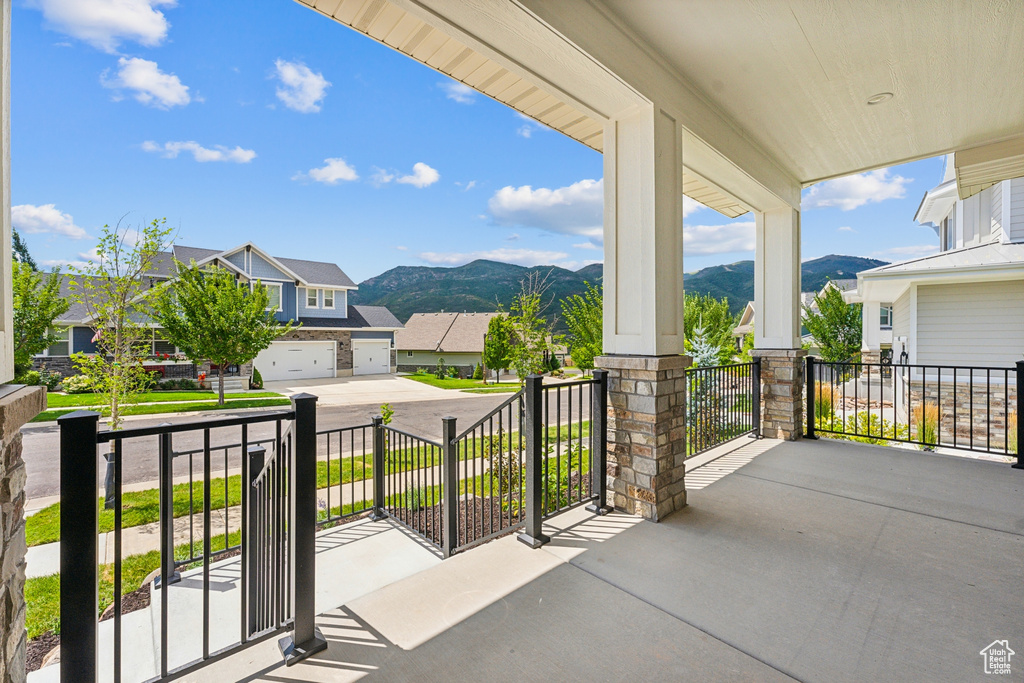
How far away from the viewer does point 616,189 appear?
2971 millimetres

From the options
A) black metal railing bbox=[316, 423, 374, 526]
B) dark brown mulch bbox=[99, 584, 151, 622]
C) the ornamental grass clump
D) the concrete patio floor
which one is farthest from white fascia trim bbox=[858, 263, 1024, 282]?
dark brown mulch bbox=[99, 584, 151, 622]

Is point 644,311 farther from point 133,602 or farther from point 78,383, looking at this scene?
point 78,383

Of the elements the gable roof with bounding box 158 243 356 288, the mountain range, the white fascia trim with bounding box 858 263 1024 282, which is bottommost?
the white fascia trim with bounding box 858 263 1024 282

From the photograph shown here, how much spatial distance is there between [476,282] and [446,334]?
33.8 meters

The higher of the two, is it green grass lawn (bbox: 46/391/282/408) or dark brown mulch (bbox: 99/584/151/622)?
green grass lawn (bbox: 46/391/282/408)

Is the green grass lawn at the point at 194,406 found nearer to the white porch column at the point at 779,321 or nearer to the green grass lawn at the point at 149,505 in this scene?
the green grass lawn at the point at 149,505

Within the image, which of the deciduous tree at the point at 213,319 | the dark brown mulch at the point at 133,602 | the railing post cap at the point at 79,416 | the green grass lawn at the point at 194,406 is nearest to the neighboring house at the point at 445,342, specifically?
the green grass lawn at the point at 194,406

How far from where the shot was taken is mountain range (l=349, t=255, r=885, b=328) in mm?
53438

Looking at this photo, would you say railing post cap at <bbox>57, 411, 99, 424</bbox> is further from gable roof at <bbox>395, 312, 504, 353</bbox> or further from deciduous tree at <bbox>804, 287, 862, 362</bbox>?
gable roof at <bbox>395, 312, 504, 353</bbox>

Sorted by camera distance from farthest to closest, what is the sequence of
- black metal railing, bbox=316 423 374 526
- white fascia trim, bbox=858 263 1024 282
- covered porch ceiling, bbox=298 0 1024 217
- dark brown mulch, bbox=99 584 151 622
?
white fascia trim, bbox=858 263 1024 282 < black metal railing, bbox=316 423 374 526 < dark brown mulch, bbox=99 584 151 622 < covered porch ceiling, bbox=298 0 1024 217

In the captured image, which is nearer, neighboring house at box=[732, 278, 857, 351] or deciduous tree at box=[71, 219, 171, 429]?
deciduous tree at box=[71, 219, 171, 429]

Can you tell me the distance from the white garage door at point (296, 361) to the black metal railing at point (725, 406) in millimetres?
17408

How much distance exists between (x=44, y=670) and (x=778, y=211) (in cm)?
646

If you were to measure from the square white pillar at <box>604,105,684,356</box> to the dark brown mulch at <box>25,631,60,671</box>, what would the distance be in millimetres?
3674
